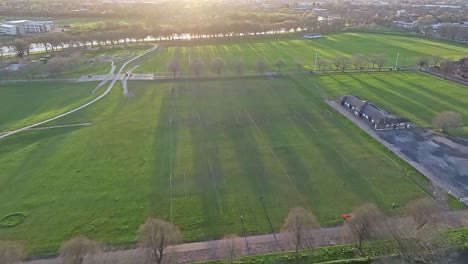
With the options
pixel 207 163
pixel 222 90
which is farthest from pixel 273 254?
pixel 222 90

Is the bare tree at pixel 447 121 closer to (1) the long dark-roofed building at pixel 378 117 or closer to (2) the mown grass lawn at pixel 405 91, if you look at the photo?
(2) the mown grass lawn at pixel 405 91

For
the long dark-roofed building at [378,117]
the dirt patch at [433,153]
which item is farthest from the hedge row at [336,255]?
the long dark-roofed building at [378,117]

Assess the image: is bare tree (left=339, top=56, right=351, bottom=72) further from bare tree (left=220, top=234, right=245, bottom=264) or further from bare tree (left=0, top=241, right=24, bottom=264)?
bare tree (left=0, top=241, right=24, bottom=264)

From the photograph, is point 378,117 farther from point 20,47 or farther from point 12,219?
point 20,47

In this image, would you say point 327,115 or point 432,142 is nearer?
point 432,142

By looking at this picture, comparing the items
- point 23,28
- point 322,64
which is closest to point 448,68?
point 322,64

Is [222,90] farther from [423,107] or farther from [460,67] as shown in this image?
[460,67]

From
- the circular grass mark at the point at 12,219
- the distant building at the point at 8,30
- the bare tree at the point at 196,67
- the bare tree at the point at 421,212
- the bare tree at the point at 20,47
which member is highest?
the distant building at the point at 8,30
